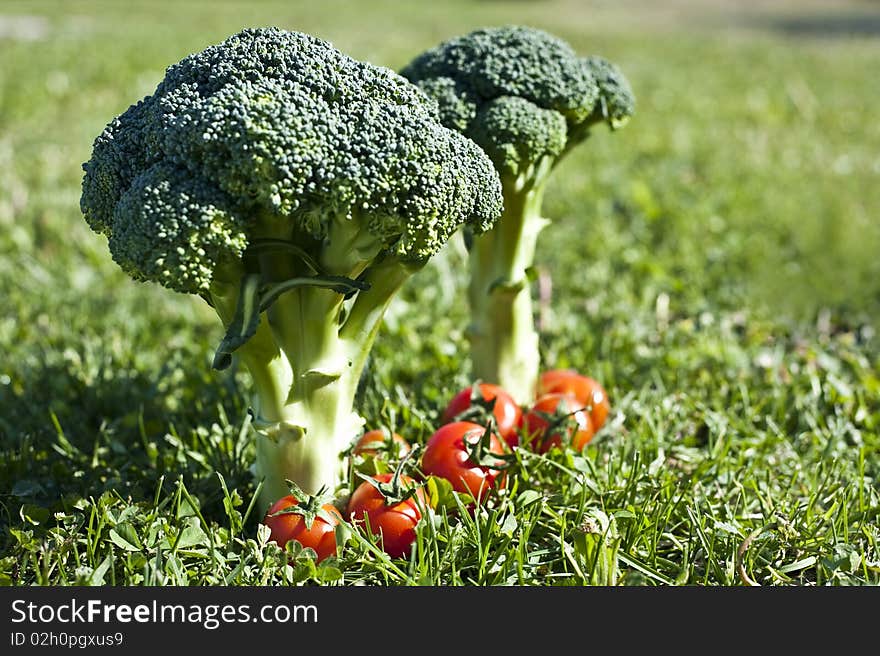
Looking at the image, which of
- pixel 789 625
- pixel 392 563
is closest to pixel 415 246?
pixel 392 563

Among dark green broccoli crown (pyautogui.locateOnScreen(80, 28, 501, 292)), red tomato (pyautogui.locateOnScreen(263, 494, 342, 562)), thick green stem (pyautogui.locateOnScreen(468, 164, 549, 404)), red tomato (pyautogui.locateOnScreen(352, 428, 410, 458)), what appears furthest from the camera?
thick green stem (pyautogui.locateOnScreen(468, 164, 549, 404))

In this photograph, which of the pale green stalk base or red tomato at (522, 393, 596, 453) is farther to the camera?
red tomato at (522, 393, 596, 453)

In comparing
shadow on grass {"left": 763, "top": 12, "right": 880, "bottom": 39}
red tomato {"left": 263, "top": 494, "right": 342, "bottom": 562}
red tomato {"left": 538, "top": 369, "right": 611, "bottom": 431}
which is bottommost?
red tomato {"left": 263, "top": 494, "right": 342, "bottom": 562}

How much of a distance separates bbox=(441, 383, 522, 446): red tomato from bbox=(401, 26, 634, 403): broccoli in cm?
27

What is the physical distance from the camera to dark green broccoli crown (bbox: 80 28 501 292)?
2627mm

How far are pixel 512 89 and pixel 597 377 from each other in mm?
1545

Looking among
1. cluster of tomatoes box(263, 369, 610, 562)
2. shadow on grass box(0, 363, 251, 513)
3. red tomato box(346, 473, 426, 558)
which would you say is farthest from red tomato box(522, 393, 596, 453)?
shadow on grass box(0, 363, 251, 513)

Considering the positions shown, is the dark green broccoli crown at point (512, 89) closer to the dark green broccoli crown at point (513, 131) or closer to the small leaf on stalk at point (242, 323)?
the dark green broccoli crown at point (513, 131)

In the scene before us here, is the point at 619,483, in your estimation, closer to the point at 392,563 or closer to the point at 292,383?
the point at 392,563

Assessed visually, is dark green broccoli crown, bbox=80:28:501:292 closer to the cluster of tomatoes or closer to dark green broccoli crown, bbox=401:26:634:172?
dark green broccoli crown, bbox=401:26:634:172

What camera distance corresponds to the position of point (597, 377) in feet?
14.4

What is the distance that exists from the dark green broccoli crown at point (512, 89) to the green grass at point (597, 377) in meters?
1.19

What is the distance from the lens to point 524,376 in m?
3.98

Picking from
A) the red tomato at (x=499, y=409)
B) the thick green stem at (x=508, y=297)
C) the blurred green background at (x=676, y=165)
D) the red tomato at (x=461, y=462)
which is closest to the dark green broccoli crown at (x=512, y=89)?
the thick green stem at (x=508, y=297)
